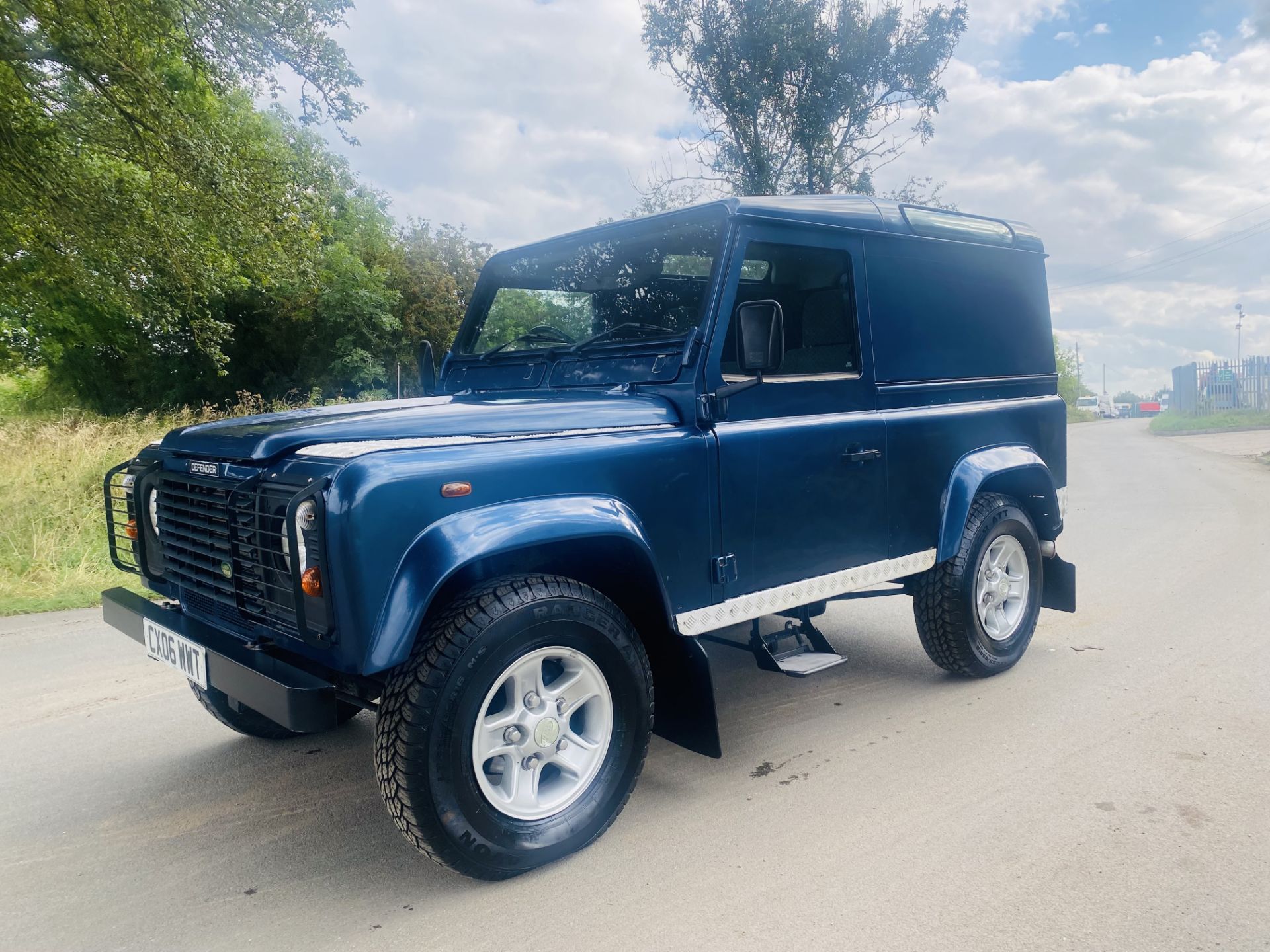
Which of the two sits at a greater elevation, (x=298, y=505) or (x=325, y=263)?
(x=325, y=263)

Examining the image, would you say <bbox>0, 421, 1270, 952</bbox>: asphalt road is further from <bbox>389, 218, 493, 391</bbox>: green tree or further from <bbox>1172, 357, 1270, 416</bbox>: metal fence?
<bbox>1172, 357, 1270, 416</bbox>: metal fence

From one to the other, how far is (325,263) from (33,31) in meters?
13.2

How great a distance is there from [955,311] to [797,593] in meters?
1.75

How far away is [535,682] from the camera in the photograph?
2754 mm

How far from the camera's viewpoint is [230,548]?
2732mm

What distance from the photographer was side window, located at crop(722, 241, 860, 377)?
144 inches

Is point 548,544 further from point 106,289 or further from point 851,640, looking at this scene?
point 106,289

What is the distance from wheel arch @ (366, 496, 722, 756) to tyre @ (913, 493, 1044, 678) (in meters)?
1.71

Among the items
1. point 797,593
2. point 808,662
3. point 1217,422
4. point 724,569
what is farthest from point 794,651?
point 1217,422

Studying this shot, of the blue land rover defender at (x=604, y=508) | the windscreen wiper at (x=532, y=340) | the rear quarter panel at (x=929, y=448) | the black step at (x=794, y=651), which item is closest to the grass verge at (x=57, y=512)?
the windscreen wiper at (x=532, y=340)

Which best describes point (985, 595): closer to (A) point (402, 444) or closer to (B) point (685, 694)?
(B) point (685, 694)

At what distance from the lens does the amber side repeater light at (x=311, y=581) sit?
2.38 meters

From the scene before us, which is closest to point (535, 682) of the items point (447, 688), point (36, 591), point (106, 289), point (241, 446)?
point (447, 688)

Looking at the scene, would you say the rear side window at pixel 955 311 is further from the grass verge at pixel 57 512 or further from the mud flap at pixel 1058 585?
the grass verge at pixel 57 512
